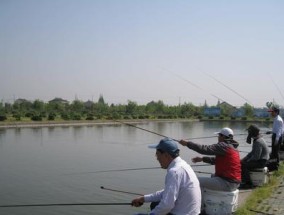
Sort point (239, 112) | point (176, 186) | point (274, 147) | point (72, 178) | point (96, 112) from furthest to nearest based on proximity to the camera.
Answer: point (96, 112), point (239, 112), point (72, 178), point (274, 147), point (176, 186)

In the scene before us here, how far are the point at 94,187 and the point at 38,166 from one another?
5.38 m

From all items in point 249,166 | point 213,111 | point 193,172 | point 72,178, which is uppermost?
point 213,111

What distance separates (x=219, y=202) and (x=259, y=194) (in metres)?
1.93

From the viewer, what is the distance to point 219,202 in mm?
5777

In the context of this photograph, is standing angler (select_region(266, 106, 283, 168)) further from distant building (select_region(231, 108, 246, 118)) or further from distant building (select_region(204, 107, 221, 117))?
distant building (select_region(204, 107, 221, 117))

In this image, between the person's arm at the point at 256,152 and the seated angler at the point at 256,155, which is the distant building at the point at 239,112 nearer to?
the seated angler at the point at 256,155

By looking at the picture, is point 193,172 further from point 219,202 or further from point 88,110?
point 88,110

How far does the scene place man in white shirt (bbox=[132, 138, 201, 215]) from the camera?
139 inches

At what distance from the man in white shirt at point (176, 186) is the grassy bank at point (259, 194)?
8.81 feet

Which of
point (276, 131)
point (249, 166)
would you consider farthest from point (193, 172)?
point (276, 131)

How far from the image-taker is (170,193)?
3.53 metres

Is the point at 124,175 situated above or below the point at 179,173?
below

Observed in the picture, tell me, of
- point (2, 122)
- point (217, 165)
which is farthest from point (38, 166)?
point (2, 122)

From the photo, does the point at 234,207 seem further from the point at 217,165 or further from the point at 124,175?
the point at 124,175
